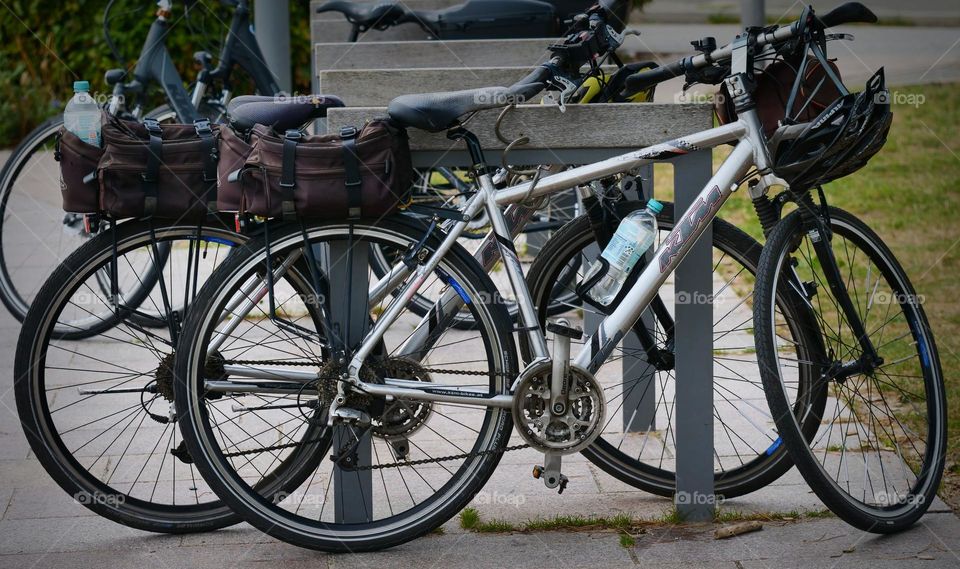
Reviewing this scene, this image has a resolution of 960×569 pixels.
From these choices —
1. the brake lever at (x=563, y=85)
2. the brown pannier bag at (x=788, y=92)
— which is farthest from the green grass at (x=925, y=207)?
the brake lever at (x=563, y=85)

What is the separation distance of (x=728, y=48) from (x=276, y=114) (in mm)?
1285

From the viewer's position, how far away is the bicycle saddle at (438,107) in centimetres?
309

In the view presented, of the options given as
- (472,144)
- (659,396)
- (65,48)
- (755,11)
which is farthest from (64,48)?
(472,144)

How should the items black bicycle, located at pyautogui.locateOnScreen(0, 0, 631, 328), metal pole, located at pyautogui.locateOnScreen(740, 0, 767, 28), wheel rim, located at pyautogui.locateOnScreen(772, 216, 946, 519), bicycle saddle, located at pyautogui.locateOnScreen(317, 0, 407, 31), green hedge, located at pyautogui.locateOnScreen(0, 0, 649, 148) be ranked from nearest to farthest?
wheel rim, located at pyautogui.locateOnScreen(772, 216, 946, 519), metal pole, located at pyautogui.locateOnScreen(740, 0, 767, 28), black bicycle, located at pyautogui.locateOnScreen(0, 0, 631, 328), bicycle saddle, located at pyautogui.locateOnScreen(317, 0, 407, 31), green hedge, located at pyautogui.locateOnScreen(0, 0, 649, 148)

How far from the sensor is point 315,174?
10.1 feet

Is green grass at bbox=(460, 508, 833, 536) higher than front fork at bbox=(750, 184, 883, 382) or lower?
lower

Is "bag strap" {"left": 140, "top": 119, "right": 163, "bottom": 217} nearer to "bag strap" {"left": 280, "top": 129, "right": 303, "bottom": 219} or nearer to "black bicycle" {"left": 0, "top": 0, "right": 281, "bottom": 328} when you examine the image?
"bag strap" {"left": 280, "top": 129, "right": 303, "bottom": 219}

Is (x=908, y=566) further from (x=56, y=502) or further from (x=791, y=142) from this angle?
(x=56, y=502)

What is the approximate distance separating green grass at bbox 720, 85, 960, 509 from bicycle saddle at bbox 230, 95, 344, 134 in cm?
230

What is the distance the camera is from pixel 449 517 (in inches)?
132

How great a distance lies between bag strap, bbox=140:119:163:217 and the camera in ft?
10.4

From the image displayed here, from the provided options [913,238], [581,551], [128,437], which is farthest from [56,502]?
[913,238]

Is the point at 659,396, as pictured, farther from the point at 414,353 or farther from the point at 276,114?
the point at 276,114

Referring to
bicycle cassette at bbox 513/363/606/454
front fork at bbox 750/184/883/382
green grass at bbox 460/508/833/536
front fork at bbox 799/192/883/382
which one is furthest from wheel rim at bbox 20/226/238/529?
front fork at bbox 799/192/883/382
